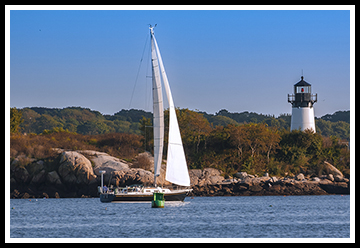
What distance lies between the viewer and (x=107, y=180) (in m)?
47.0

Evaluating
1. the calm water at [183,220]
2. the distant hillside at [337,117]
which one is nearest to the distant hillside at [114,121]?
the distant hillside at [337,117]

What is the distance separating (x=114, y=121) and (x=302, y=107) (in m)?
63.9

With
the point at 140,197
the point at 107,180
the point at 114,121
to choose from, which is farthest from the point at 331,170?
the point at 114,121

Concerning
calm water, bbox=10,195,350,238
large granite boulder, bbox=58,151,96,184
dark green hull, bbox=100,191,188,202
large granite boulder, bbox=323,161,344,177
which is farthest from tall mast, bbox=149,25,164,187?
large granite boulder, bbox=323,161,344,177

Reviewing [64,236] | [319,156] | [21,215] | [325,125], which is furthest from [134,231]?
[325,125]

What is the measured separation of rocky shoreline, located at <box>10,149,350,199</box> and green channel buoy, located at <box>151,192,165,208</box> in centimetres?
889

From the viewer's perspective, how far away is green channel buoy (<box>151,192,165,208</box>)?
36.5 metres

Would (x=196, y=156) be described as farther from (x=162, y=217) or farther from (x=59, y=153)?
(x=162, y=217)

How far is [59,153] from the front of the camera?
5094 centimetres

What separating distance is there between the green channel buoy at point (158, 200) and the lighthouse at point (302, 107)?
25.1 m

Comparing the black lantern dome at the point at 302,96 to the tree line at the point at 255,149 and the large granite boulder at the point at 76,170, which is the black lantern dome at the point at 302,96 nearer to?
the tree line at the point at 255,149

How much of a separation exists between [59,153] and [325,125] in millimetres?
72969

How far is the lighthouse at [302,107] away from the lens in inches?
2243

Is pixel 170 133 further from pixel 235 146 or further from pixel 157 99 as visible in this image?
pixel 235 146
